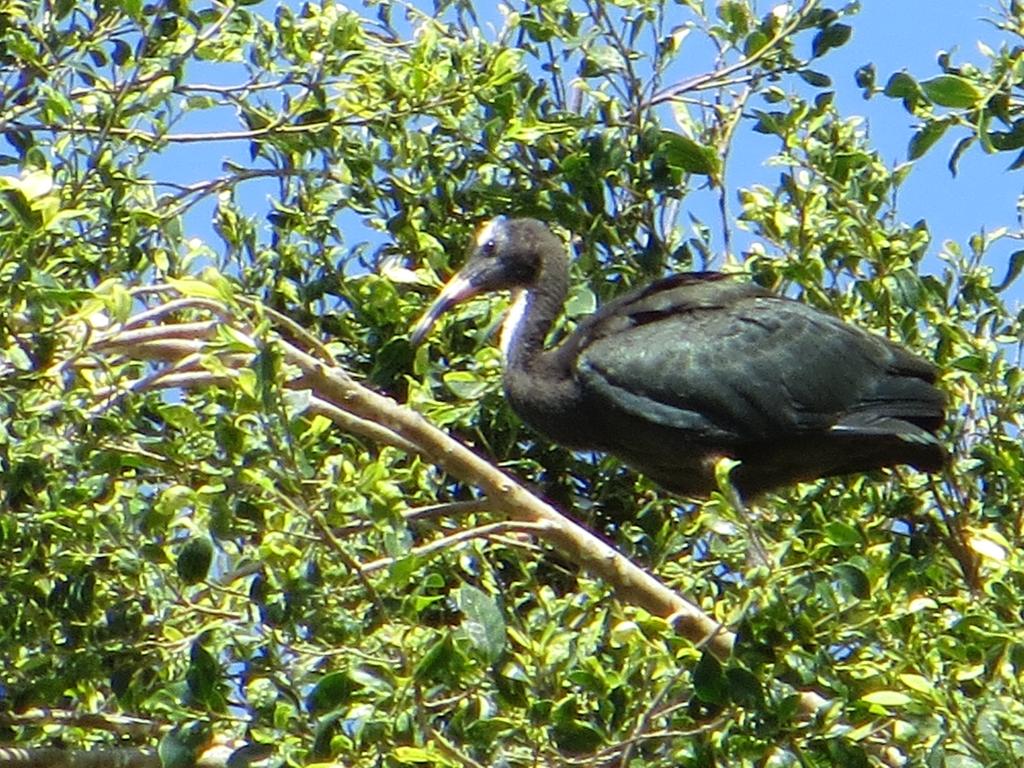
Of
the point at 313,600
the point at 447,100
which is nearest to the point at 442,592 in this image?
the point at 313,600

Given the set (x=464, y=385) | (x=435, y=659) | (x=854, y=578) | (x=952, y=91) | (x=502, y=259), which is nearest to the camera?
(x=435, y=659)

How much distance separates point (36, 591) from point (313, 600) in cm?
81

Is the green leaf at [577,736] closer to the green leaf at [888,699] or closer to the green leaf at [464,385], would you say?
the green leaf at [888,699]

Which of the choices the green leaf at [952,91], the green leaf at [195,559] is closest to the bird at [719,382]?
the green leaf at [952,91]

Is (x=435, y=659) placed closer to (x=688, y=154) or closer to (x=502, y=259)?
(x=688, y=154)

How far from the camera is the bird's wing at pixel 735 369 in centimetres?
584

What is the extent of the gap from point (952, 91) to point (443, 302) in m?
1.56

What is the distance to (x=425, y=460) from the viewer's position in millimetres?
4836

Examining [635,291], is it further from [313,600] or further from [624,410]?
[313,600]

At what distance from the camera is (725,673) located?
3.83 m

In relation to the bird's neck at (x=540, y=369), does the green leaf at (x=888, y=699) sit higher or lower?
lower

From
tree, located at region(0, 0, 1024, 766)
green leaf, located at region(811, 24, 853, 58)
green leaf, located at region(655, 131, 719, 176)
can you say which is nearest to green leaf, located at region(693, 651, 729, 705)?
tree, located at region(0, 0, 1024, 766)

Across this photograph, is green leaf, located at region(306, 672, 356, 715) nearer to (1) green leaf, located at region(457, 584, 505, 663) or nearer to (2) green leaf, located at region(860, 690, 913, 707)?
(1) green leaf, located at region(457, 584, 505, 663)

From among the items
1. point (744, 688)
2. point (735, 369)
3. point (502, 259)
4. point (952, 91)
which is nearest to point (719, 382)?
point (735, 369)
